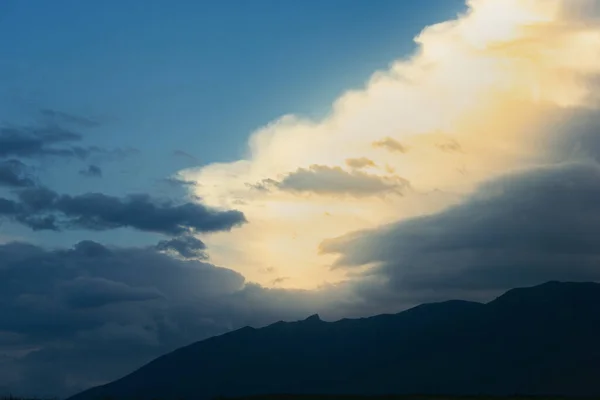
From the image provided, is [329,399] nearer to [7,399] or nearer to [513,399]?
[513,399]

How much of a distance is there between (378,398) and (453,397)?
19.0 m

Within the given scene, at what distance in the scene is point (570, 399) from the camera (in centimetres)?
18250

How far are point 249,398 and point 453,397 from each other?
46375 millimetres

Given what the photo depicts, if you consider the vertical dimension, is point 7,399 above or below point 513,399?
above

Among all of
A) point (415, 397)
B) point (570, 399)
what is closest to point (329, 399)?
point (415, 397)

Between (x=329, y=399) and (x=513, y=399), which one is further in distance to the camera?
(x=329, y=399)

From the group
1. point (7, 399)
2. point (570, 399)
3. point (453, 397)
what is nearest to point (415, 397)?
point (453, 397)

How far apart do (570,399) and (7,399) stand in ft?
431

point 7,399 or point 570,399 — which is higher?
point 7,399

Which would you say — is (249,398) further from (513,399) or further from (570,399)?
(570,399)

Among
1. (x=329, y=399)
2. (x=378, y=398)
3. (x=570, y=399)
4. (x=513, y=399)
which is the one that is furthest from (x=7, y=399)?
(x=570, y=399)

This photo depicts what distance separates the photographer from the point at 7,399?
18950cm

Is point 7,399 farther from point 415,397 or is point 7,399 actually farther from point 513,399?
point 513,399

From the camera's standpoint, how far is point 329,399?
187 meters
